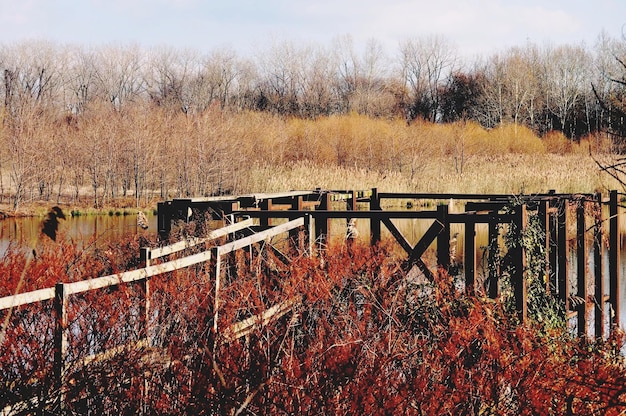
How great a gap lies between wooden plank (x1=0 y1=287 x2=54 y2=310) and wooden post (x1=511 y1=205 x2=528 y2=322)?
687cm

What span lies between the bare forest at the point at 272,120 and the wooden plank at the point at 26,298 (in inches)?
211

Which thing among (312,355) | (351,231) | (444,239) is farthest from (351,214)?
(312,355)

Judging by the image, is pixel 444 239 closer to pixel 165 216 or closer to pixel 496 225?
pixel 496 225

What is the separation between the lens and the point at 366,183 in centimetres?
2770

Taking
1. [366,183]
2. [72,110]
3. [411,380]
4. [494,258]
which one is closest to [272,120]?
[366,183]

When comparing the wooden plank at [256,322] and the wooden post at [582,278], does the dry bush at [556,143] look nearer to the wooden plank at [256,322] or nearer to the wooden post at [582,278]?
the wooden post at [582,278]

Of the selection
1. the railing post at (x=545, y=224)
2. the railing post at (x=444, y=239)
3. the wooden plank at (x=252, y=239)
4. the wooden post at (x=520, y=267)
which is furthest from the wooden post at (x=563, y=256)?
the wooden plank at (x=252, y=239)

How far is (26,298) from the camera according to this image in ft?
16.0

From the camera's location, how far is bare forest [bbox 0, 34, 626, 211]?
115ft

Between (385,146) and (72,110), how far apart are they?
1400 inches

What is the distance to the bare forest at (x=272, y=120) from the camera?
1380 inches

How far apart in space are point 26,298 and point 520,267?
730cm

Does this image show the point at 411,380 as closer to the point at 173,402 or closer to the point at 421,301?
the point at 173,402

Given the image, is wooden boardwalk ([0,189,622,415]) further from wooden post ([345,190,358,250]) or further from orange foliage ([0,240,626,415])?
orange foliage ([0,240,626,415])
